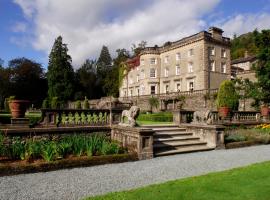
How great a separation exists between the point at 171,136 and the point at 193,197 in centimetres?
747

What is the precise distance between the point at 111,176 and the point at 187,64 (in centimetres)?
4538

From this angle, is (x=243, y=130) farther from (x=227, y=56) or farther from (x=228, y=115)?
(x=227, y=56)

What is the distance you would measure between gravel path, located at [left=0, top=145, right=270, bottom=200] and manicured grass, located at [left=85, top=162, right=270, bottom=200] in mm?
652

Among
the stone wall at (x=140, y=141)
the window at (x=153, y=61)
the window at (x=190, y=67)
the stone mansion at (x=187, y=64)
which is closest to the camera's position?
the stone wall at (x=140, y=141)

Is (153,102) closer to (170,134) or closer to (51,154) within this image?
(170,134)

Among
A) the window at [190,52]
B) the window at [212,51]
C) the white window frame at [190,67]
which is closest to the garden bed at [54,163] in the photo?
the window at [212,51]

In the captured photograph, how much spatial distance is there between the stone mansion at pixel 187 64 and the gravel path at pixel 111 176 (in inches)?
1515

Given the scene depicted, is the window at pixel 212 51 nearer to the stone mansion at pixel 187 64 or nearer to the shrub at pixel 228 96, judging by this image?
the stone mansion at pixel 187 64

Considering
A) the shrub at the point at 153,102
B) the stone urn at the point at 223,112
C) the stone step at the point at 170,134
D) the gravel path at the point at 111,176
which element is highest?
the shrub at the point at 153,102

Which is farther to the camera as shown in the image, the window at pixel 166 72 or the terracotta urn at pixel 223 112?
the window at pixel 166 72

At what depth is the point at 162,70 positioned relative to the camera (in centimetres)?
5756

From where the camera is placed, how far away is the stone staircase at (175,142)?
11.5 metres

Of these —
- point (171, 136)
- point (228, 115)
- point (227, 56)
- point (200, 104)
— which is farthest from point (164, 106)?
point (171, 136)

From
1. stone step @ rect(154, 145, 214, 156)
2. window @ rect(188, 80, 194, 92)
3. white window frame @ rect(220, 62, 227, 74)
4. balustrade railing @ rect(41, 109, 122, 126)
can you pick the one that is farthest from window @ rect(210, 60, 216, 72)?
balustrade railing @ rect(41, 109, 122, 126)
